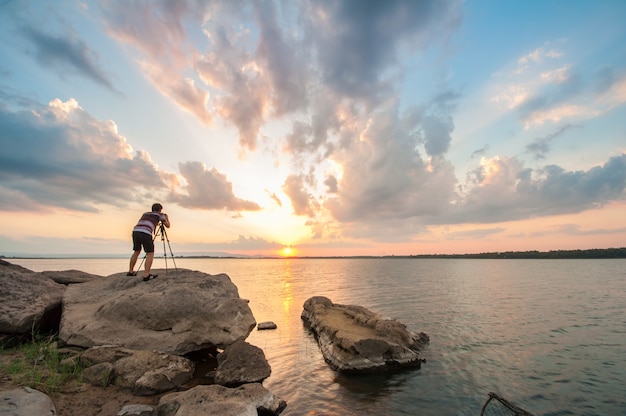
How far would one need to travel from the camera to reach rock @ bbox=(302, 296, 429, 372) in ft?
45.6

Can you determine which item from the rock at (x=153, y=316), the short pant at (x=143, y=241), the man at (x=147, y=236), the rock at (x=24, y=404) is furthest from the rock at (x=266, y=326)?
the rock at (x=24, y=404)

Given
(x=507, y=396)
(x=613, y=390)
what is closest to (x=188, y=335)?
(x=507, y=396)

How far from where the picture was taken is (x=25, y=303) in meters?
10.6

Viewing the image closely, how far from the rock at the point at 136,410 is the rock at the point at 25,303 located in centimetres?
564

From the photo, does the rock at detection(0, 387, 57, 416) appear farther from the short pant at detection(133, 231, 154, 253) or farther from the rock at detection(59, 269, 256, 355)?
the short pant at detection(133, 231, 154, 253)

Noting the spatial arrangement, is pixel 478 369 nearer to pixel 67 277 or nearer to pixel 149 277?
pixel 149 277

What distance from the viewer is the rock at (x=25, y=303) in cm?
988

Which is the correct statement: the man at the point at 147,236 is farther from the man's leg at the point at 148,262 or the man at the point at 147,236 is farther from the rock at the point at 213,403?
the rock at the point at 213,403

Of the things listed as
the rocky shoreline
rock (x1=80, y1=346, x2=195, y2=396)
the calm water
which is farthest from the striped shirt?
the calm water

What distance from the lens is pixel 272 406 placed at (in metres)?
9.41

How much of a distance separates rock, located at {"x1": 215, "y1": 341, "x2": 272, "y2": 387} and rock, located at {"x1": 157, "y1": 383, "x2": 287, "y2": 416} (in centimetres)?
231

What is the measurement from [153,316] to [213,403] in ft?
17.5

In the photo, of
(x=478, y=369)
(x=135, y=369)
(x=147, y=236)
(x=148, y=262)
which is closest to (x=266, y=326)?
(x=148, y=262)

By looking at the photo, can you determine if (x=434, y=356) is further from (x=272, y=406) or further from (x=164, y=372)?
(x=164, y=372)
